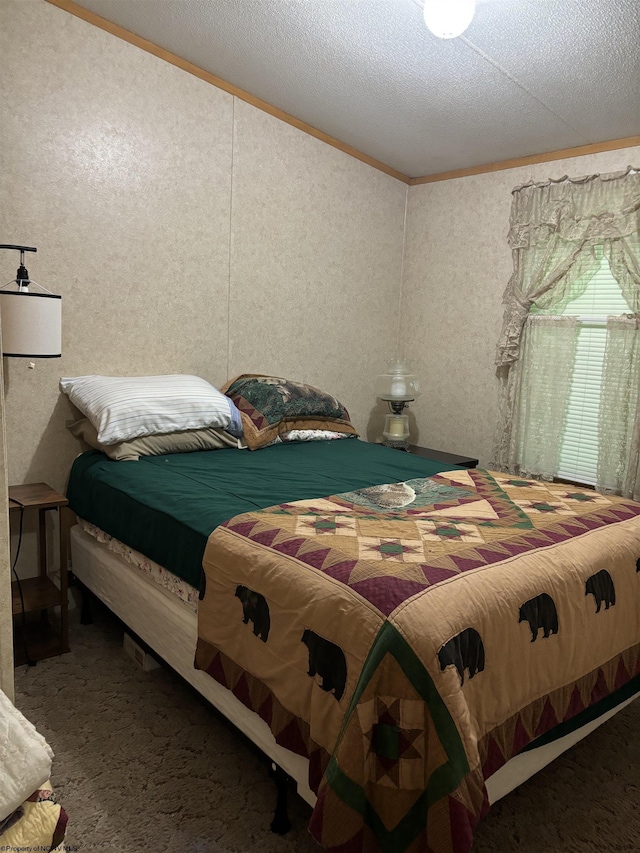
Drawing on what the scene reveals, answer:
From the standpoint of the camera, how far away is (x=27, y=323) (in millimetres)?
2182

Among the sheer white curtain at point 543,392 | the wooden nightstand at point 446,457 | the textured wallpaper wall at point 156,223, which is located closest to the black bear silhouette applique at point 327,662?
the textured wallpaper wall at point 156,223

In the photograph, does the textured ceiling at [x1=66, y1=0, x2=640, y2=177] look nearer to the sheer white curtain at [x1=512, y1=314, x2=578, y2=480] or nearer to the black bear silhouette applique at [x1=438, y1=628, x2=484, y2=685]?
the sheer white curtain at [x1=512, y1=314, x2=578, y2=480]

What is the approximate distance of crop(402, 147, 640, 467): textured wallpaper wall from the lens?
3924 mm

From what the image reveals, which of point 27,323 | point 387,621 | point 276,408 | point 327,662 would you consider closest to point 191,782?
point 327,662

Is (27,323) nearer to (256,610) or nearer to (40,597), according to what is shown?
(40,597)

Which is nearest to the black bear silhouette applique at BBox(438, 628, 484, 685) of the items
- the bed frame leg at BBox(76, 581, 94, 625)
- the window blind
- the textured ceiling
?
the bed frame leg at BBox(76, 581, 94, 625)

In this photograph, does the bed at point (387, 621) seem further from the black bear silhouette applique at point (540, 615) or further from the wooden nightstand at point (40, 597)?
the wooden nightstand at point (40, 597)

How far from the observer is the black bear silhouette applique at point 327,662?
131 centimetres

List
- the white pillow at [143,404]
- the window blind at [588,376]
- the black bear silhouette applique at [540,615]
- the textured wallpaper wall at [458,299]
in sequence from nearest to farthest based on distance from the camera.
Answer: the black bear silhouette applique at [540,615], the white pillow at [143,404], the window blind at [588,376], the textured wallpaper wall at [458,299]

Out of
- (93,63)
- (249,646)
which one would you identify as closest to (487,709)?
(249,646)

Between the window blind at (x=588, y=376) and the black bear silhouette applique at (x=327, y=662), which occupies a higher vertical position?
the window blind at (x=588, y=376)

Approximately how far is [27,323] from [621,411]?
3.14 meters

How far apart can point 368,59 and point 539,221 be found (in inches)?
60.3

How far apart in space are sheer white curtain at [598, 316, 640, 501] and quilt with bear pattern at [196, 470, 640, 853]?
1.49 m
